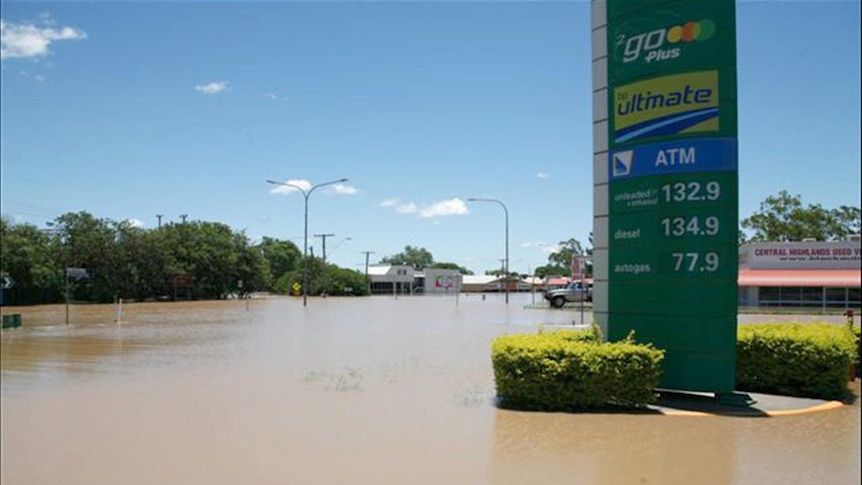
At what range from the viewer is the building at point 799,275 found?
4162 cm

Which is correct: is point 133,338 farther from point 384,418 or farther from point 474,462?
point 474,462

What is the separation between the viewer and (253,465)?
23.8ft

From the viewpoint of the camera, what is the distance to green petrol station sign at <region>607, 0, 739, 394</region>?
9.73 m

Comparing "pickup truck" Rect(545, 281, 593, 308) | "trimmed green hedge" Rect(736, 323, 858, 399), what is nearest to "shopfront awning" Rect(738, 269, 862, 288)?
"pickup truck" Rect(545, 281, 593, 308)

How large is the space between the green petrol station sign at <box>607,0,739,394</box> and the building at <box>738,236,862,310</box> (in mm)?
36249

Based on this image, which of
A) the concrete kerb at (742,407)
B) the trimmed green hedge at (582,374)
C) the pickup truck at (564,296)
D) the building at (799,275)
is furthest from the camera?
the pickup truck at (564,296)

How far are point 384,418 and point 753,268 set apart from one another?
141 feet

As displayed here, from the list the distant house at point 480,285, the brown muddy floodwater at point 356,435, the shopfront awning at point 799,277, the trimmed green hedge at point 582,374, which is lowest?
the distant house at point 480,285

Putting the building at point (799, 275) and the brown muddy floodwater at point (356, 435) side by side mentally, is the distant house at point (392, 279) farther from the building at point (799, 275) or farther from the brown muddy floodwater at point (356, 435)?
the brown muddy floodwater at point (356, 435)

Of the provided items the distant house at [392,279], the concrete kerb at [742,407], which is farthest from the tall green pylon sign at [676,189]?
the distant house at [392,279]

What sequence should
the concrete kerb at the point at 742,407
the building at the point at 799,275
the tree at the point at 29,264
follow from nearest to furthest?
the concrete kerb at the point at 742,407
the building at the point at 799,275
the tree at the point at 29,264

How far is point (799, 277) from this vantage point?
4344 centimetres

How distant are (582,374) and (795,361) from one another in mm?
3516

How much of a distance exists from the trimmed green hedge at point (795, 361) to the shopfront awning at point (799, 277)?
34398 millimetres
